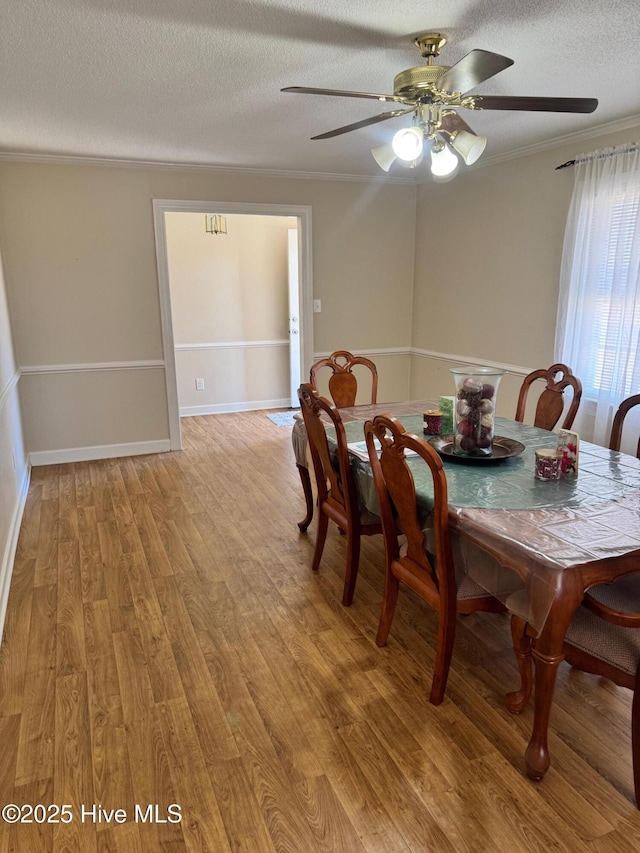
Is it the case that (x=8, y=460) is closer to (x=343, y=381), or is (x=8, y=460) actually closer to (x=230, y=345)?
(x=343, y=381)

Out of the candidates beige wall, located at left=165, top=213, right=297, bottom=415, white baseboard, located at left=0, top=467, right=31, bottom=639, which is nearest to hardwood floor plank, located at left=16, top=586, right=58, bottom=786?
white baseboard, located at left=0, top=467, right=31, bottom=639

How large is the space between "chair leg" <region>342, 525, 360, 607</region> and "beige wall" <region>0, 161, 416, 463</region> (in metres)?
2.94

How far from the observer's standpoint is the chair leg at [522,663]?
1.91 metres

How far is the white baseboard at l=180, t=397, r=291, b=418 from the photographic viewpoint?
648cm

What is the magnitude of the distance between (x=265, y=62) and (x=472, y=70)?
1.10 meters

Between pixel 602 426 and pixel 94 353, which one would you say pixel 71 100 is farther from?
pixel 602 426

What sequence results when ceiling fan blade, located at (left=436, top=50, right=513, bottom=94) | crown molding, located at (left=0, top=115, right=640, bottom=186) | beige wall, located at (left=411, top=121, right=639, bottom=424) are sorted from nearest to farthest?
ceiling fan blade, located at (left=436, top=50, right=513, bottom=94) < crown molding, located at (left=0, top=115, right=640, bottom=186) < beige wall, located at (left=411, top=121, right=639, bottom=424)

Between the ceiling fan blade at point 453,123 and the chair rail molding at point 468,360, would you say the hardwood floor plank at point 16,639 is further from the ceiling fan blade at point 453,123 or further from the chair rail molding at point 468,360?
the chair rail molding at point 468,360

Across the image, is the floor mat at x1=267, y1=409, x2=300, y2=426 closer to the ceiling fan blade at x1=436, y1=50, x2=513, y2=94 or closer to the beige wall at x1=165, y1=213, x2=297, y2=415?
the beige wall at x1=165, y1=213, x2=297, y2=415

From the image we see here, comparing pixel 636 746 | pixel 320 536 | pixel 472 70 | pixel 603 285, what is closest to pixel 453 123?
pixel 472 70

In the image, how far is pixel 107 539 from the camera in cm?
331

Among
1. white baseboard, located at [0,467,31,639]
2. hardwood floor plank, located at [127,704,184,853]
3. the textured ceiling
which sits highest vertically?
the textured ceiling

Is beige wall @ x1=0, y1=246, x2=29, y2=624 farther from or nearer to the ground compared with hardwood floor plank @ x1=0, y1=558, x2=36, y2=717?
farther from the ground

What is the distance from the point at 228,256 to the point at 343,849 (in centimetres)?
579
